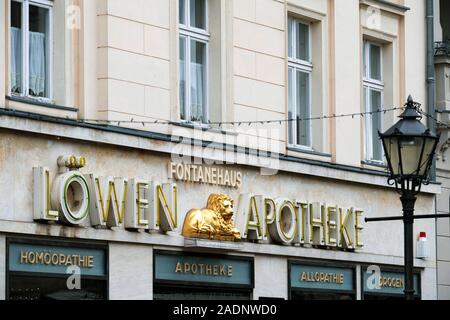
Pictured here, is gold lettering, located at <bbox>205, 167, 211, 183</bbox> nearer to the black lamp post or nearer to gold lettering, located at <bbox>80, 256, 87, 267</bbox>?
gold lettering, located at <bbox>80, 256, 87, 267</bbox>

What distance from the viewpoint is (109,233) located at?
20.0 m

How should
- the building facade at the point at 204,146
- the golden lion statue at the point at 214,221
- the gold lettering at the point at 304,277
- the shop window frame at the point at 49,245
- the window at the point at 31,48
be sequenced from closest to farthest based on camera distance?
the shop window frame at the point at 49,245 → the building facade at the point at 204,146 → the window at the point at 31,48 → the golden lion statue at the point at 214,221 → the gold lettering at the point at 304,277

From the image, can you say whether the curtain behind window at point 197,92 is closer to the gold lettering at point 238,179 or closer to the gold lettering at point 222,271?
the gold lettering at point 238,179

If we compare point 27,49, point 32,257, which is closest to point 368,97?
point 27,49

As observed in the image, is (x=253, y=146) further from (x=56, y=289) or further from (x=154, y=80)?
(x=56, y=289)

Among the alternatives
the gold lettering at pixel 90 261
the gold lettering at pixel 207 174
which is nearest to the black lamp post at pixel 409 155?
the gold lettering at pixel 90 261

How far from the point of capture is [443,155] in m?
27.9

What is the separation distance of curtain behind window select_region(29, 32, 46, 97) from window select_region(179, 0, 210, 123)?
9.09 ft

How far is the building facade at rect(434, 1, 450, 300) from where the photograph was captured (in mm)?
27625

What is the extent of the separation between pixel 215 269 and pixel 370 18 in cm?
617

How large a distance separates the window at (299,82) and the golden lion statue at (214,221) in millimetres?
2709

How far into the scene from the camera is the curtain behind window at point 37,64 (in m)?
19.6

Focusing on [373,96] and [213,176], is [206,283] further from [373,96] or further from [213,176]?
[373,96]
